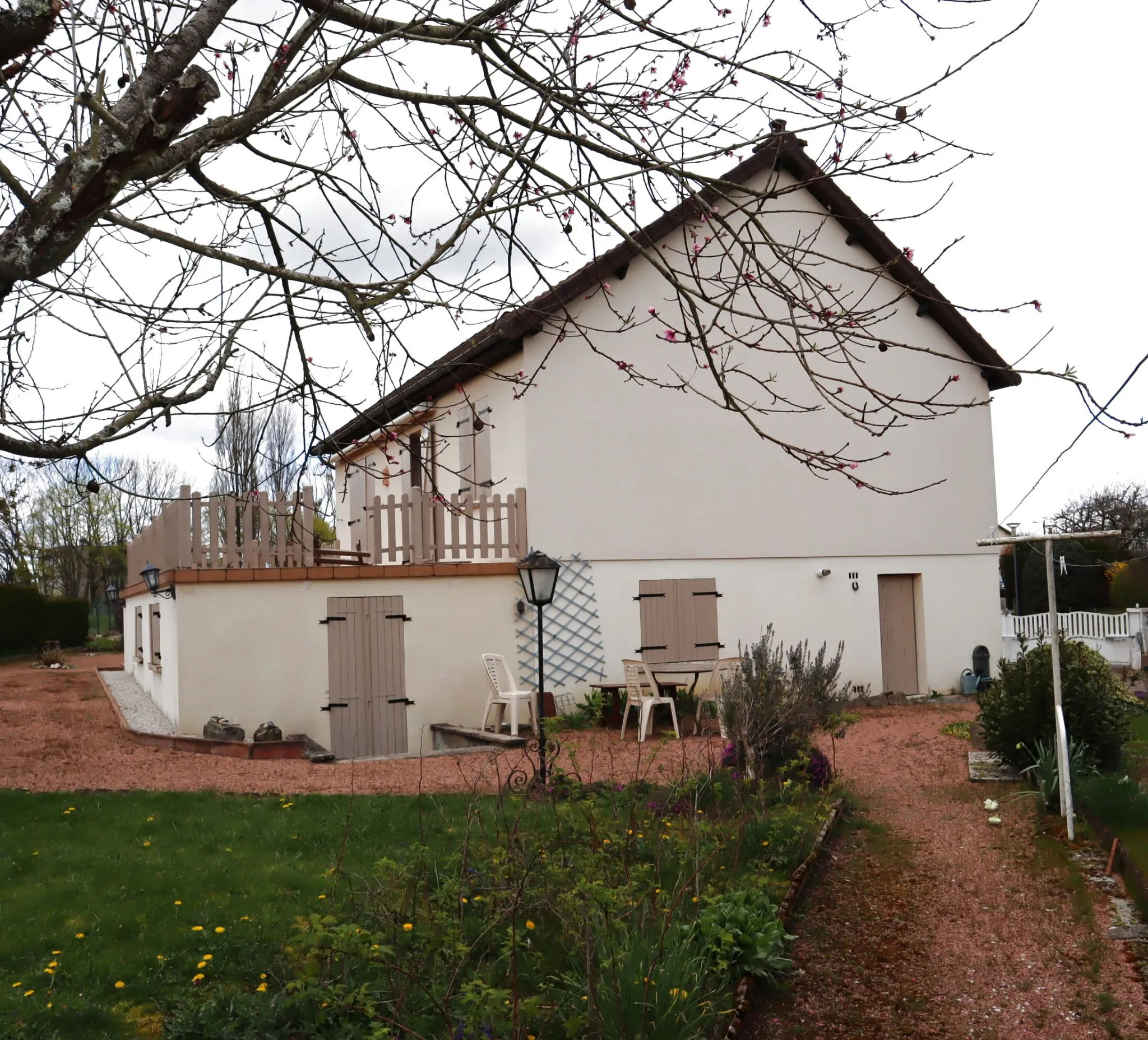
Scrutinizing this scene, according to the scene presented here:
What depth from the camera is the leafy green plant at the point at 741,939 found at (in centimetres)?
436

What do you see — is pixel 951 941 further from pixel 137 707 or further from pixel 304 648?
pixel 137 707

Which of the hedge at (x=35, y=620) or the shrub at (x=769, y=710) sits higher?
the hedge at (x=35, y=620)

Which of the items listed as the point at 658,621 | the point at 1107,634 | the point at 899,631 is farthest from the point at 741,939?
the point at 1107,634

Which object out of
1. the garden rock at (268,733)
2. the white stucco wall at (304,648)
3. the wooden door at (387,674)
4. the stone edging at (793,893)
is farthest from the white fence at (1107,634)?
the garden rock at (268,733)

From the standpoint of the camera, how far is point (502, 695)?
11633 mm

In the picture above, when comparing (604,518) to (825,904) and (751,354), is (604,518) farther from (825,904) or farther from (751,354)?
(825,904)

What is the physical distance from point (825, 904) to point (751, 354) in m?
9.48

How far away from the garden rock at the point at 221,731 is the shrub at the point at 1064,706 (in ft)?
23.1

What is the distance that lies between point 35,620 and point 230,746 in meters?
18.7

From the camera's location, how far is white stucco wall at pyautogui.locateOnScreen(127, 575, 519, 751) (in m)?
10.9

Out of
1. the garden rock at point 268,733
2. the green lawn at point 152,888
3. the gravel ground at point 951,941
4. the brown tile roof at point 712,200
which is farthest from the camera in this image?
the brown tile roof at point 712,200

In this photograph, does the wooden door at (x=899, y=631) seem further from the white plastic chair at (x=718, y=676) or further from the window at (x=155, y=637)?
the window at (x=155, y=637)

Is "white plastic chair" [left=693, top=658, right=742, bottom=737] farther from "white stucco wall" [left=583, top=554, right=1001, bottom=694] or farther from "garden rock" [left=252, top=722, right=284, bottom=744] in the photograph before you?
"garden rock" [left=252, top=722, right=284, bottom=744]

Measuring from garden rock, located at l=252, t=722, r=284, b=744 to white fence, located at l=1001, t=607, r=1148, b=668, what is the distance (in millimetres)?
12490
